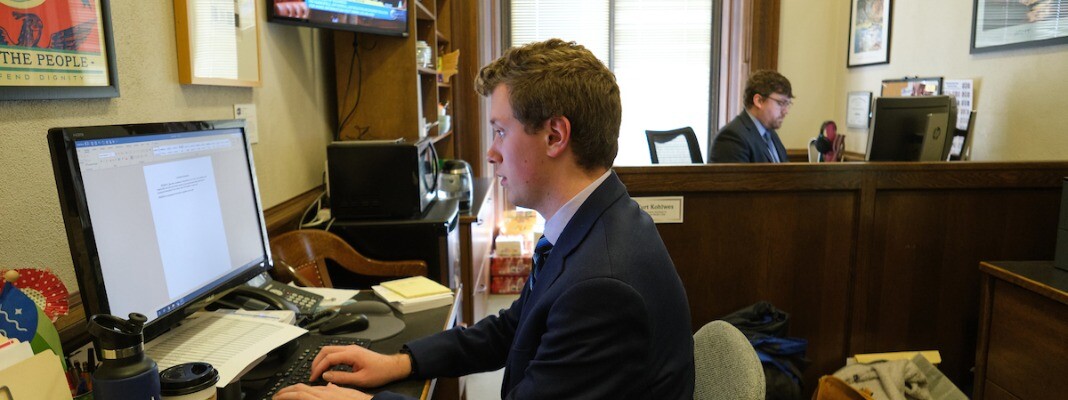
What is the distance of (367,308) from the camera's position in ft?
5.30

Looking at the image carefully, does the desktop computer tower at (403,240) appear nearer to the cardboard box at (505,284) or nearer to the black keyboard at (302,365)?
the black keyboard at (302,365)

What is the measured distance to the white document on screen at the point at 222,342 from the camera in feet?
3.74

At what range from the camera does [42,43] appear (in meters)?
1.23

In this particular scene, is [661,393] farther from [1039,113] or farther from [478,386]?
[1039,113]

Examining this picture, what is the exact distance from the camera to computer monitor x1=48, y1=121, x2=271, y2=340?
0.95 meters

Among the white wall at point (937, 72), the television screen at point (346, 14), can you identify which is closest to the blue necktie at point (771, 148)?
the white wall at point (937, 72)

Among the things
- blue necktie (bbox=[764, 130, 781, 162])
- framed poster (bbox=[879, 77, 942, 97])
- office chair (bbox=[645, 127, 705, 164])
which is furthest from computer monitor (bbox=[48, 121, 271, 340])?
framed poster (bbox=[879, 77, 942, 97])

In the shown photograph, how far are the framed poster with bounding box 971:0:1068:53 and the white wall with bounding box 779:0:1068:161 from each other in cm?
4

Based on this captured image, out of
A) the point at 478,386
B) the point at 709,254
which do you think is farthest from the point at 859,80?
the point at 478,386

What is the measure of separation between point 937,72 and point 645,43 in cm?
194

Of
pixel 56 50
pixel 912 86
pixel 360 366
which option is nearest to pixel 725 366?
pixel 360 366

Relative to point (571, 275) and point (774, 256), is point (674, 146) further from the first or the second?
point (571, 275)

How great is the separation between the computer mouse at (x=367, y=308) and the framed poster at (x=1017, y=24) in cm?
280

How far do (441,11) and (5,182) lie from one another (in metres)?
3.36
